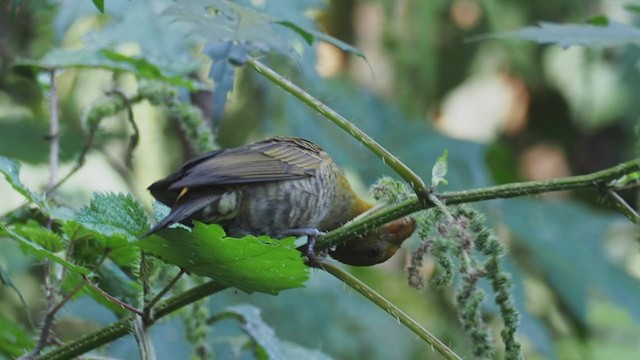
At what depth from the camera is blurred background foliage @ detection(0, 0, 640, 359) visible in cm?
332

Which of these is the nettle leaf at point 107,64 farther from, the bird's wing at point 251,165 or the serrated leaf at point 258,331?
the serrated leaf at point 258,331

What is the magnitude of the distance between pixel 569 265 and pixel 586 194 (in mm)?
1914

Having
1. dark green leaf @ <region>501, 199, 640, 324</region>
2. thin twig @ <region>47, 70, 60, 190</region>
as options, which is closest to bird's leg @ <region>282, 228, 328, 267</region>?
thin twig @ <region>47, 70, 60, 190</region>

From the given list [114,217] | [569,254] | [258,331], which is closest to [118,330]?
[114,217]

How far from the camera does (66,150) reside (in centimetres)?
353

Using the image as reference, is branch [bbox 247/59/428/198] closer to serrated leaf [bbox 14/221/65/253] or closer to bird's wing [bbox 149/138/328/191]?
bird's wing [bbox 149/138/328/191]

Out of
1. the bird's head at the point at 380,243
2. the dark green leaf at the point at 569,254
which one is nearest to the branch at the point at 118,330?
the bird's head at the point at 380,243

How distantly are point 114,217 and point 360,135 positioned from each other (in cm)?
41

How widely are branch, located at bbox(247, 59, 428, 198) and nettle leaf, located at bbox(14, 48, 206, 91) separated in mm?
489

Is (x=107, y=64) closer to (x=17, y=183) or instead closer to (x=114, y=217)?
(x=17, y=183)

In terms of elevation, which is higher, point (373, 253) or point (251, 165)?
point (251, 165)

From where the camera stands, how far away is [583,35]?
6.69ft

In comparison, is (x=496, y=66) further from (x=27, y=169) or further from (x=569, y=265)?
(x=27, y=169)

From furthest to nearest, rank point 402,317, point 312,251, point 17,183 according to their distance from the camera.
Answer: point 312,251, point 17,183, point 402,317
